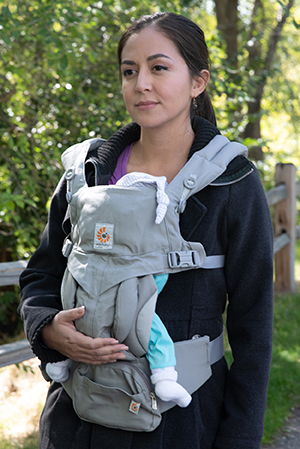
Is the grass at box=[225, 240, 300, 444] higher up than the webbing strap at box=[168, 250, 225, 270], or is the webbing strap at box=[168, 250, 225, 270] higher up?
the webbing strap at box=[168, 250, 225, 270]

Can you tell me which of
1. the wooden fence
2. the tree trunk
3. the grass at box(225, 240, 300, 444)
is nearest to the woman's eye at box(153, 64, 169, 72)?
the grass at box(225, 240, 300, 444)

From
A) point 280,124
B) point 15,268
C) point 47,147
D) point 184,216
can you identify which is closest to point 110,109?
point 47,147

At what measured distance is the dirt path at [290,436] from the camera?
3.11 metres

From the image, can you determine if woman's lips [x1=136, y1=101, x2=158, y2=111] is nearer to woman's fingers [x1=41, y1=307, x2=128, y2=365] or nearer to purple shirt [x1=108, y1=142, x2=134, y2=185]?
purple shirt [x1=108, y1=142, x2=134, y2=185]

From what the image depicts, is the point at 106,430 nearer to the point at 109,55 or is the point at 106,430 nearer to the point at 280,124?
the point at 109,55

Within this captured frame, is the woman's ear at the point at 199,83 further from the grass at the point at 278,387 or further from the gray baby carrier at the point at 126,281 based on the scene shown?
the grass at the point at 278,387

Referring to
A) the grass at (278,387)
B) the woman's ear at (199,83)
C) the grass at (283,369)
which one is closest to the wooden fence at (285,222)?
the grass at (283,369)

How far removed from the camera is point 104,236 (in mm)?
1364

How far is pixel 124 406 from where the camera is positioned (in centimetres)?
136

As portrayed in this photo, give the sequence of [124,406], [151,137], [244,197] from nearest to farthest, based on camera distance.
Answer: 1. [124,406]
2. [244,197]
3. [151,137]

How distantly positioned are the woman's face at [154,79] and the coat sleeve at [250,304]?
1.13 feet

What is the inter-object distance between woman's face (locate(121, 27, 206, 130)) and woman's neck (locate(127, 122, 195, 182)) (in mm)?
59

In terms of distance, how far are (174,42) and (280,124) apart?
551 inches

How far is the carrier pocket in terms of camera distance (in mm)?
1350
